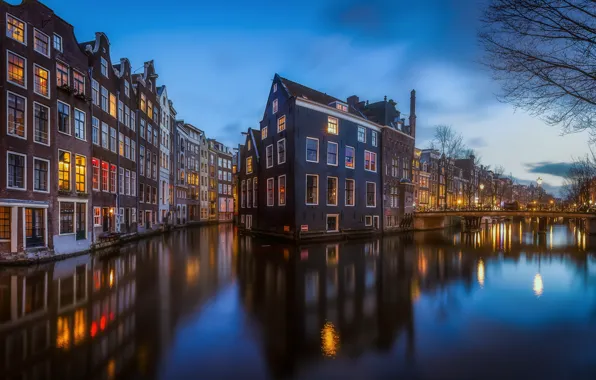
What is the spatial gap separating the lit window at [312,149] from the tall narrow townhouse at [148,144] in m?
19.8

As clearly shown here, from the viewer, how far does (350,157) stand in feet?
132

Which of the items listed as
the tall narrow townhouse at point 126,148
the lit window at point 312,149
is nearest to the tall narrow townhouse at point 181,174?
the tall narrow townhouse at point 126,148

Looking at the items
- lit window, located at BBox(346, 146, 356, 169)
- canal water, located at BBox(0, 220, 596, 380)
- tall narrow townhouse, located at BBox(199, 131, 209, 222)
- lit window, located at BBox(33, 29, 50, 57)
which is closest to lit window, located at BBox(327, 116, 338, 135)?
lit window, located at BBox(346, 146, 356, 169)

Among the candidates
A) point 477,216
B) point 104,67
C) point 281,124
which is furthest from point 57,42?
point 477,216

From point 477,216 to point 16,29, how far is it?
61.1 m

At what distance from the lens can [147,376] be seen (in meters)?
6.17

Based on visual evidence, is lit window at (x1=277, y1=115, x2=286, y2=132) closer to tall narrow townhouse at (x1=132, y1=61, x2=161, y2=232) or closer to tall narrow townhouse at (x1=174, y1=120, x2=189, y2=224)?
tall narrow townhouse at (x1=132, y1=61, x2=161, y2=232)

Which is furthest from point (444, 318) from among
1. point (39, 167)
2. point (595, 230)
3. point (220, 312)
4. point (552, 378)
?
point (595, 230)

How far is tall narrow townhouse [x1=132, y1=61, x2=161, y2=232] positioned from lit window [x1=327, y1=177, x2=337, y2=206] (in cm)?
2195

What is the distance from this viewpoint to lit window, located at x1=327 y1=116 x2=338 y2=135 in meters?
37.2

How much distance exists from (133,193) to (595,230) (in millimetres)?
59009

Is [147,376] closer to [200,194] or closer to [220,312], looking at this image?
[220,312]

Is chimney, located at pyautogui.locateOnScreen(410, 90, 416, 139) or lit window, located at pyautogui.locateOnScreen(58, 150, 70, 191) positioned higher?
chimney, located at pyautogui.locateOnScreen(410, 90, 416, 139)

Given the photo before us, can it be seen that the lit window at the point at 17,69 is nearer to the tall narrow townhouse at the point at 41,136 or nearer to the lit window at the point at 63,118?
the tall narrow townhouse at the point at 41,136
